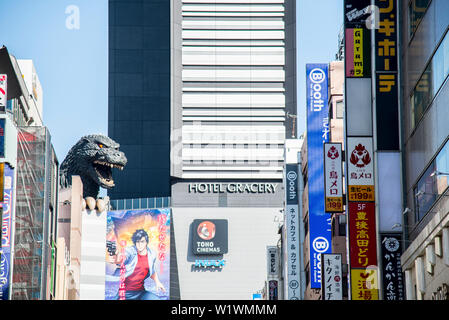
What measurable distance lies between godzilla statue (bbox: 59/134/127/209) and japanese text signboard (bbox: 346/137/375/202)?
161 ft

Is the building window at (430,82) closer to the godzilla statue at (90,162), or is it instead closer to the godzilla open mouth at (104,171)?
the godzilla statue at (90,162)

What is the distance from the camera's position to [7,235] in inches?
2156

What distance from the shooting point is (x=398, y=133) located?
Answer: 141 ft

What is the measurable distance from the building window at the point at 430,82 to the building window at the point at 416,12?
6.56 feet

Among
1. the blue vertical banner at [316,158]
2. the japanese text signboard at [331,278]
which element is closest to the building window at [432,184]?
the japanese text signboard at [331,278]

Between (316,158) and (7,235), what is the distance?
20.0 m

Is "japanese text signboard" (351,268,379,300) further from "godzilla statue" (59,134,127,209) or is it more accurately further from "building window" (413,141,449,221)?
"godzilla statue" (59,134,127,209)

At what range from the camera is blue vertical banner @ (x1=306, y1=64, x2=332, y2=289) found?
65.1 m

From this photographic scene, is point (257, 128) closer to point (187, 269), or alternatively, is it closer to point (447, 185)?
point (187, 269)

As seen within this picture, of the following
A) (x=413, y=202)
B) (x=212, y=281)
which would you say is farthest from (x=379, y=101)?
(x=212, y=281)

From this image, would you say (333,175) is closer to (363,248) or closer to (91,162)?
(363,248)

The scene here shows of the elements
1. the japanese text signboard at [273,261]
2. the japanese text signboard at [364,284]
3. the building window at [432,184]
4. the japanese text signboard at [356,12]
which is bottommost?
the japanese text signboard at [364,284]

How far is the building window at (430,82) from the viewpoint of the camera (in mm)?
34219
